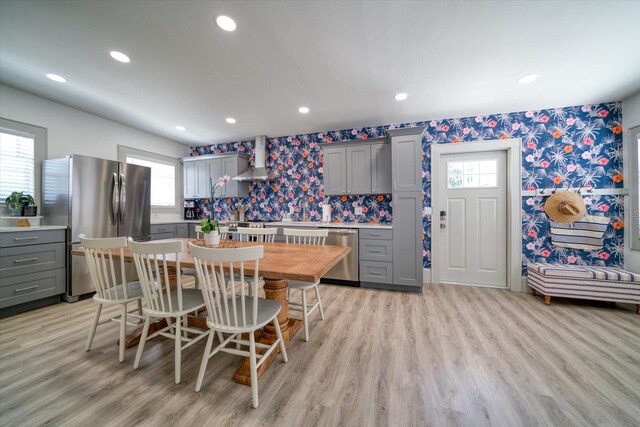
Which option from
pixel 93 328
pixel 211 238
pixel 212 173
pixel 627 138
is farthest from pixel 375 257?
pixel 212 173

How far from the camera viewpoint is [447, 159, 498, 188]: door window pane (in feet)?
11.2

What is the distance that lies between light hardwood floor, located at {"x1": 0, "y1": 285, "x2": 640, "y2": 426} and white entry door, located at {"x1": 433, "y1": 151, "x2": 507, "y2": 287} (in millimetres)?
1084

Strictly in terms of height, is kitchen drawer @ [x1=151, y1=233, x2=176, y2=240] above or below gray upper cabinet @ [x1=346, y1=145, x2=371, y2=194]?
below

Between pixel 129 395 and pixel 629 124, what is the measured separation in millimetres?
5603

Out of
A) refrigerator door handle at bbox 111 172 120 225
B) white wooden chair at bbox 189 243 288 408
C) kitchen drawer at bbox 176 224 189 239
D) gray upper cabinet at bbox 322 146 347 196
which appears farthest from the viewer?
kitchen drawer at bbox 176 224 189 239

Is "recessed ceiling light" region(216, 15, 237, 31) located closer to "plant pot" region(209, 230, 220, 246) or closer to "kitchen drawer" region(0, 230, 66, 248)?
"plant pot" region(209, 230, 220, 246)

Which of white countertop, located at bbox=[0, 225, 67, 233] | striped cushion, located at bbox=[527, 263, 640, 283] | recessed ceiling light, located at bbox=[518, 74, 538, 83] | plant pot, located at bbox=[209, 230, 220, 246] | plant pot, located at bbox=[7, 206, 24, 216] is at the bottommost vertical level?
striped cushion, located at bbox=[527, 263, 640, 283]

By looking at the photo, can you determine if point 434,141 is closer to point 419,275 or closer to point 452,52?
point 452,52

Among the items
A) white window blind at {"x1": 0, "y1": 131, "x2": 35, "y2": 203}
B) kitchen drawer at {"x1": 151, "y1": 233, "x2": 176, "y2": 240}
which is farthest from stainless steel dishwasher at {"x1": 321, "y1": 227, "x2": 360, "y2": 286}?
white window blind at {"x1": 0, "y1": 131, "x2": 35, "y2": 203}

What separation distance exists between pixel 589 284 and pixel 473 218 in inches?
53.2

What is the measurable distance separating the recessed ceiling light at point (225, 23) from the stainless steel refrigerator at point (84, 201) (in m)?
2.56

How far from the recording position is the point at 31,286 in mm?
Result: 2527

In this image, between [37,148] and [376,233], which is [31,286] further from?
[376,233]

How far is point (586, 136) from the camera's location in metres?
3.04
